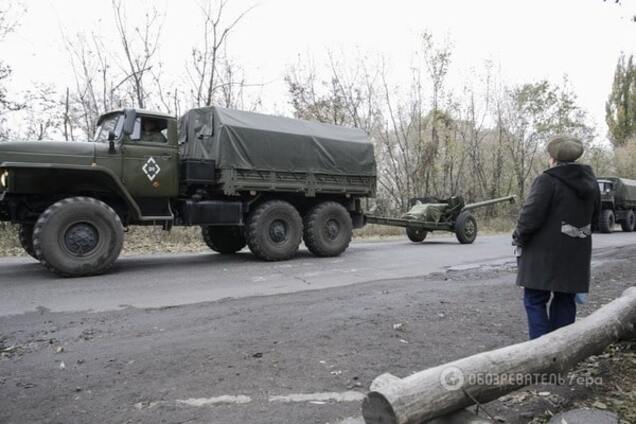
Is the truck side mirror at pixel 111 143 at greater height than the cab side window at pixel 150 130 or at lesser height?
lesser

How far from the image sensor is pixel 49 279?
7172 mm

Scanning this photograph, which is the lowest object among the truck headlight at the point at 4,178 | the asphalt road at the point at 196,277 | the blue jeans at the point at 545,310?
the asphalt road at the point at 196,277

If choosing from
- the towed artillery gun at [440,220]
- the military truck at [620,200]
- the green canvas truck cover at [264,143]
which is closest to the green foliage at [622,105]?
the military truck at [620,200]

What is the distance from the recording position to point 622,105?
46719 mm

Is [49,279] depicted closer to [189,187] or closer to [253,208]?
[189,187]

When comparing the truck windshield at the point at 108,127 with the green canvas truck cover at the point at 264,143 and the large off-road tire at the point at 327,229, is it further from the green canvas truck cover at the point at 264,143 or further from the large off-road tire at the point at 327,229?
the large off-road tire at the point at 327,229

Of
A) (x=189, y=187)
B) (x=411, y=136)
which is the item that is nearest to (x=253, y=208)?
(x=189, y=187)

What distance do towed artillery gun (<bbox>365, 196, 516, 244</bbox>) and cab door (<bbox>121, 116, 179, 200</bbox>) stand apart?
642 cm

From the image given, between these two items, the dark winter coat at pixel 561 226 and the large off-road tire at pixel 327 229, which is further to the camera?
the large off-road tire at pixel 327 229

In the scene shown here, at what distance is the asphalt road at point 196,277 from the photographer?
19.5ft

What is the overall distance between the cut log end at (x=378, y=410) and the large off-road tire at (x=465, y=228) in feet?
39.8

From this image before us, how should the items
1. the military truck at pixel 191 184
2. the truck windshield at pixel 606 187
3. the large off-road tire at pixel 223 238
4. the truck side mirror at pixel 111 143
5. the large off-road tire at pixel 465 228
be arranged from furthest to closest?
the truck windshield at pixel 606 187
the large off-road tire at pixel 465 228
the large off-road tire at pixel 223 238
the truck side mirror at pixel 111 143
the military truck at pixel 191 184

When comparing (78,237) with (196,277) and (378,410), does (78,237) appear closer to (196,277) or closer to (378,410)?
(196,277)

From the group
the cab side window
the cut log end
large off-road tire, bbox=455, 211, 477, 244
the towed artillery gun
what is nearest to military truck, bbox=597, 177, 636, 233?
the towed artillery gun
